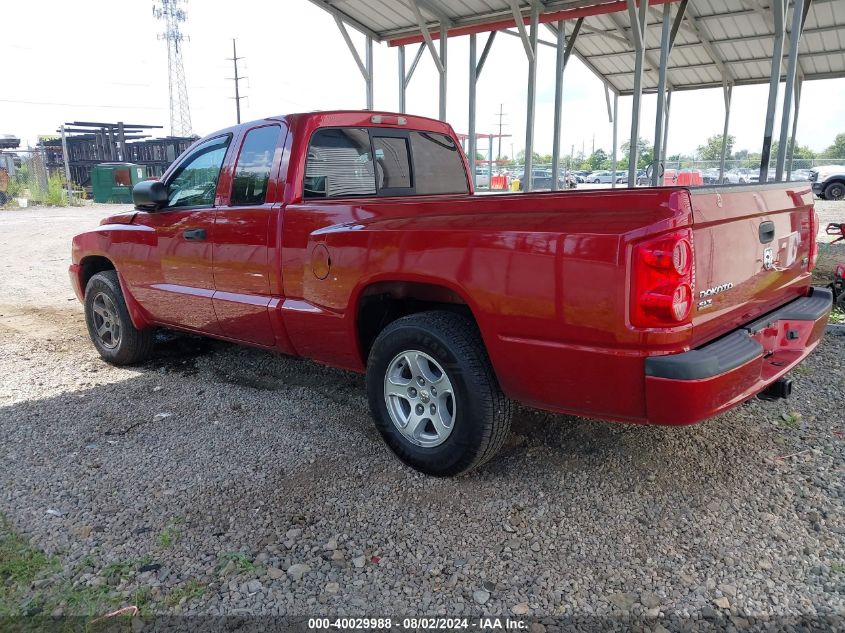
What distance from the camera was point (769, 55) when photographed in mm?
16594

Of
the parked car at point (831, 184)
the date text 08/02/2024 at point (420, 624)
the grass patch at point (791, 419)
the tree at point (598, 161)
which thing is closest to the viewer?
the date text 08/02/2024 at point (420, 624)

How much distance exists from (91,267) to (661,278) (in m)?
4.99

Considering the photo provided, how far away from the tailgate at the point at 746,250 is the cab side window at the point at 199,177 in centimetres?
313

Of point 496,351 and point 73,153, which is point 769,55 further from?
point 73,153

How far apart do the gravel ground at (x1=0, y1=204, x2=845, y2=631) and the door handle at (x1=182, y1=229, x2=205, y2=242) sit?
3.63 ft

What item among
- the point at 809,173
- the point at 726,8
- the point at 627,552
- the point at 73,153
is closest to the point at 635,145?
the point at 726,8

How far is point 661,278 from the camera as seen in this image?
2.36 metres

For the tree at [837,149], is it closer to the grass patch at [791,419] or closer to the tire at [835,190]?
the tire at [835,190]

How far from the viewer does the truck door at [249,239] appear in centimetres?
387

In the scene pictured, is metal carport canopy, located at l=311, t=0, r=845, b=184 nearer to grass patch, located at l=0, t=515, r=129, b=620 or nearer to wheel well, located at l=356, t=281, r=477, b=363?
wheel well, located at l=356, t=281, r=477, b=363

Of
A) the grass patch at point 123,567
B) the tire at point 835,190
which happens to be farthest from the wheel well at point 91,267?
the tire at point 835,190

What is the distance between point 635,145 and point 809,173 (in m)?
19.4

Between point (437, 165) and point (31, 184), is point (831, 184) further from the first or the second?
point (31, 184)

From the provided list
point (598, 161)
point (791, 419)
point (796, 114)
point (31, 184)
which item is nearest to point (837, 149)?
point (598, 161)
